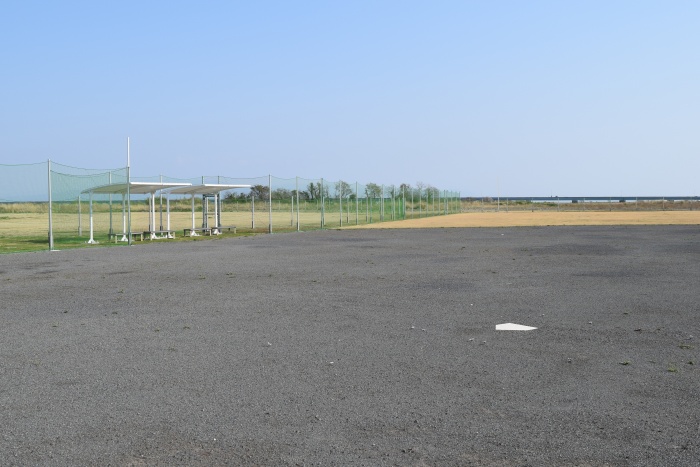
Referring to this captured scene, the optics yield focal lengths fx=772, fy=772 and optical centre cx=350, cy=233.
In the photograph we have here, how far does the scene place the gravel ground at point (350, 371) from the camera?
426 centimetres

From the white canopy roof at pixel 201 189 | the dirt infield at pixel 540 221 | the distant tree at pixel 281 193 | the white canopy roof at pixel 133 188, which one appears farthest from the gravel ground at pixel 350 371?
the dirt infield at pixel 540 221

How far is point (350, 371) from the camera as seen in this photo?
6066 millimetres

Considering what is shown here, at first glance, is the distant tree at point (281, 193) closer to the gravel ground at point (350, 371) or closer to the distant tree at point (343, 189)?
the distant tree at point (343, 189)

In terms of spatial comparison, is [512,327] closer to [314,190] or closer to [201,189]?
[201,189]

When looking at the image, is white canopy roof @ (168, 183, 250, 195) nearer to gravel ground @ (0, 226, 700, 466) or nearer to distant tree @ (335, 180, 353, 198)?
distant tree @ (335, 180, 353, 198)

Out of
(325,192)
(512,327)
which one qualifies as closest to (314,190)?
(325,192)

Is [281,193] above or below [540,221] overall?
above

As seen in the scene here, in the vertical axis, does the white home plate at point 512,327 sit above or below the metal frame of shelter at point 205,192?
below

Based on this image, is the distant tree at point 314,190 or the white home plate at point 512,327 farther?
the distant tree at point 314,190

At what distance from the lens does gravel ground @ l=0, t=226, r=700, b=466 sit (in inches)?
168

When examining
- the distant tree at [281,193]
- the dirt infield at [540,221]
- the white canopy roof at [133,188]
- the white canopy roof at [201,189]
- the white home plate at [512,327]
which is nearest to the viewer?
the white home plate at [512,327]

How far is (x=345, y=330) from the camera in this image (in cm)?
797

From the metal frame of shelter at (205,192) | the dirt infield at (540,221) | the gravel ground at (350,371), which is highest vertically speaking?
the metal frame of shelter at (205,192)

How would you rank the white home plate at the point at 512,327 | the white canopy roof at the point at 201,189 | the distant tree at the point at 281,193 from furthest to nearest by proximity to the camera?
the distant tree at the point at 281,193, the white canopy roof at the point at 201,189, the white home plate at the point at 512,327
